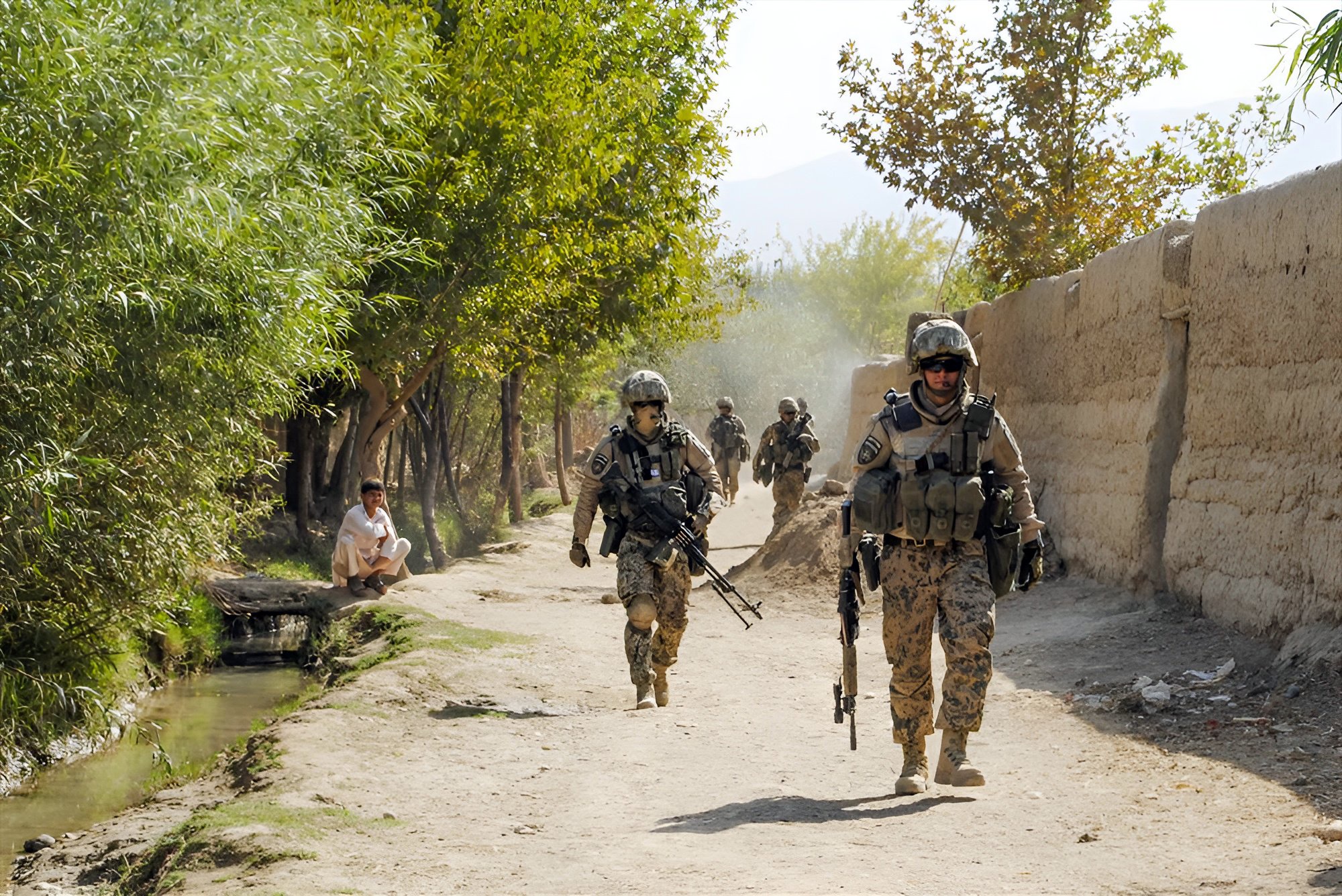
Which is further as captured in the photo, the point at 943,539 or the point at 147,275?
the point at 147,275

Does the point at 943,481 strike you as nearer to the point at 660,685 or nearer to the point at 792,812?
the point at 792,812

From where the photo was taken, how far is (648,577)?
8602mm

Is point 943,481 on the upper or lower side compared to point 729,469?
upper

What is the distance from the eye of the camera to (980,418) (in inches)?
233

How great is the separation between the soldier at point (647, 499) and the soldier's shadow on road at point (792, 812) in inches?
104

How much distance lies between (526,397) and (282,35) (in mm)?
26639

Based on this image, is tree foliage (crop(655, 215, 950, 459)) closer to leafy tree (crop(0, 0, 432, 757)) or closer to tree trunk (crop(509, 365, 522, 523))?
tree trunk (crop(509, 365, 522, 523))

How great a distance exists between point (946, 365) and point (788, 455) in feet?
37.7

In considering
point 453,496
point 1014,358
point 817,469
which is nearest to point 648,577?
point 1014,358

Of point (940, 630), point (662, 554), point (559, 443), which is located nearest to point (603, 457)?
point (662, 554)

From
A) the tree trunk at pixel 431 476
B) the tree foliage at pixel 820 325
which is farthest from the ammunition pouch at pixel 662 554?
the tree foliage at pixel 820 325

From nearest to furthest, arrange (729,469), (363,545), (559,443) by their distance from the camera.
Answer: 1. (363,545)
2. (729,469)
3. (559,443)

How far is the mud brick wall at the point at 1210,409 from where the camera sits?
7.39m

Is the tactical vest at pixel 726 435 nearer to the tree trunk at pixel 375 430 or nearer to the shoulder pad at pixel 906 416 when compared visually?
the tree trunk at pixel 375 430
